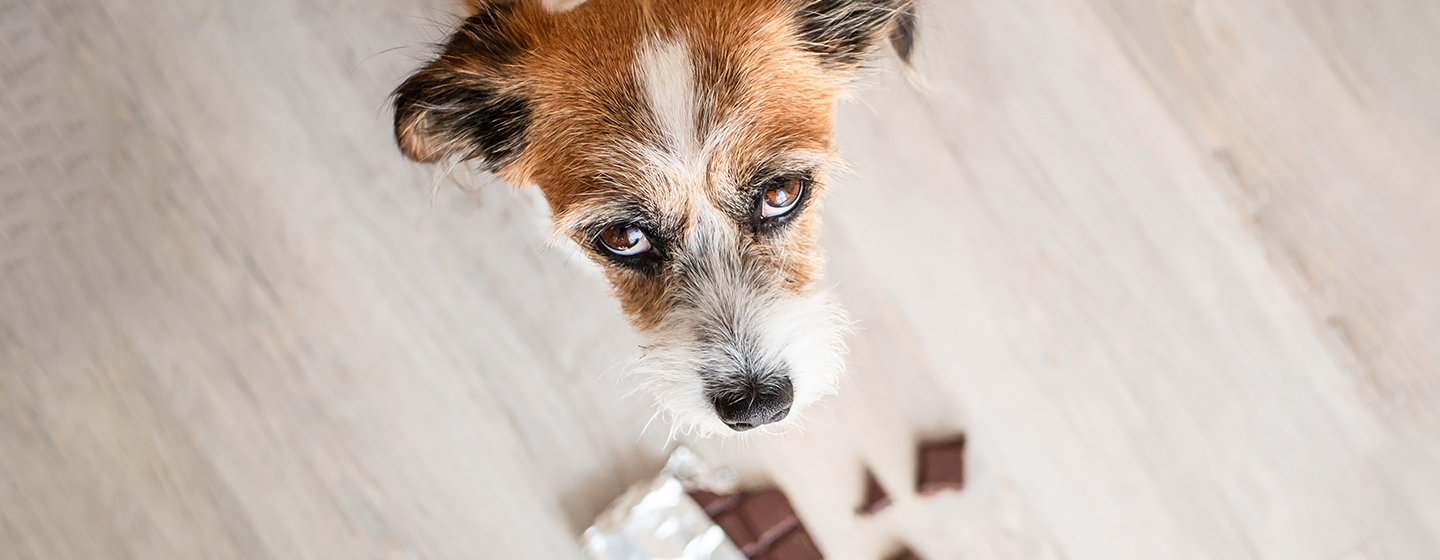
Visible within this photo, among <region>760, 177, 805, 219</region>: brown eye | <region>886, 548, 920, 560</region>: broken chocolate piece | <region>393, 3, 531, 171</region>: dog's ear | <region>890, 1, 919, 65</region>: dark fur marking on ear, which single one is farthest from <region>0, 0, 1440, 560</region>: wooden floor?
<region>760, 177, 805, 219</region>: brown eye

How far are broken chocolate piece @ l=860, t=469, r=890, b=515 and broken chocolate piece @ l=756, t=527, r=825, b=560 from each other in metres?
0.17

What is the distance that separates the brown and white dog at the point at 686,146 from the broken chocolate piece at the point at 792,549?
56 cm

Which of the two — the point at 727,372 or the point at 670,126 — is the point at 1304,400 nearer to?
the point at 727,372

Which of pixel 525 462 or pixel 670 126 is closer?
pixel 670 126

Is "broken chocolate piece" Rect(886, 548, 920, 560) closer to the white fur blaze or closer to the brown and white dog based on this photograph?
the brown and white dog

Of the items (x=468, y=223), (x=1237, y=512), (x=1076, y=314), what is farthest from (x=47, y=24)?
(x=1237, y=512)

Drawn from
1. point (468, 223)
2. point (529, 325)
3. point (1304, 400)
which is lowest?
point (1304, 400)

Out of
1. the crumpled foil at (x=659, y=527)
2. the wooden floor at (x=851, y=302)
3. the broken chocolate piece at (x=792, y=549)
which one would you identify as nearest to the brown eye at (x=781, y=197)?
the wooden floor at (x=851, y=302)

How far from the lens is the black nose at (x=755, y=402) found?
1.41 m

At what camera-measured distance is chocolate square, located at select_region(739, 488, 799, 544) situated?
192 centimetres

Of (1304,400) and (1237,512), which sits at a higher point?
(1304,400)

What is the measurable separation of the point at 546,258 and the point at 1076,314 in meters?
1.40

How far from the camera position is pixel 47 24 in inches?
77.7

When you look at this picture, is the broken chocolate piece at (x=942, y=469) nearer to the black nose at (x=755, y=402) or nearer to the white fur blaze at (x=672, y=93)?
the black nose at (x=755, y=402)
